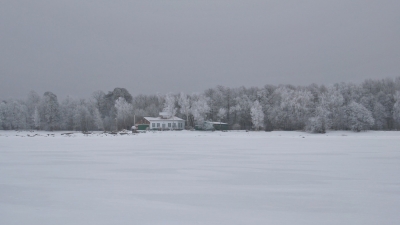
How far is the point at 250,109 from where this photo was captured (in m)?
79.0

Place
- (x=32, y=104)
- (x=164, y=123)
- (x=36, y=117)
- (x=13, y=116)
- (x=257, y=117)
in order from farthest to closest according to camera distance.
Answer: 1. (x=32, y=104)
2. (x=13, y=116)
3. (x=36, y=117)
4. (x=164, y=123)
5. (x=257, y=117)

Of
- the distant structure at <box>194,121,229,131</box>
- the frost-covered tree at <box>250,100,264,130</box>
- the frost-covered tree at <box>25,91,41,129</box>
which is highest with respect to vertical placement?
the frost-covered tree at <box>25,91,41,129</box>

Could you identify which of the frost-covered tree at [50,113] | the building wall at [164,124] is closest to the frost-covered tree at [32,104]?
the frost-covered tree at [50,113]

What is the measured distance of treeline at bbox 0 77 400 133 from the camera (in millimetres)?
66312

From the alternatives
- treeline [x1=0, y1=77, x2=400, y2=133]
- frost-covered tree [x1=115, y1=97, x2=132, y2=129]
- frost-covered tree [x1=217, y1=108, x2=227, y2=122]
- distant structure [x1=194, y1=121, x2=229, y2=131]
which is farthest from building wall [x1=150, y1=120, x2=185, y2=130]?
frost-covered tree [x1=115, y1=97, x2=132, y2=129]

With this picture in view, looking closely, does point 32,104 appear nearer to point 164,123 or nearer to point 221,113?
point 164,123

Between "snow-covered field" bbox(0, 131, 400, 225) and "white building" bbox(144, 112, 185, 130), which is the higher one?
"white building" bbox(144, 112, 185, 130)

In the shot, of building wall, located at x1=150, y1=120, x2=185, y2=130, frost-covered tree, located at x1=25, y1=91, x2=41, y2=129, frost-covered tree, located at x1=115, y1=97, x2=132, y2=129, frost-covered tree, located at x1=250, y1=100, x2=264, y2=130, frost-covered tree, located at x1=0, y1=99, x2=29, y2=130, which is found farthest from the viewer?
frost-covered tree, located at x1=115, y1=97, x2=132, y2=129

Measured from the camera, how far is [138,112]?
281ft

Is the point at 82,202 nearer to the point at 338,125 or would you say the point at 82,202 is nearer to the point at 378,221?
the point at 378,221

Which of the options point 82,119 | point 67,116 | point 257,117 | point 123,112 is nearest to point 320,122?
point 257,117

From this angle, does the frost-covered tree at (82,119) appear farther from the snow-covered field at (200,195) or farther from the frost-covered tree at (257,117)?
the snow-covered field at (200,195)

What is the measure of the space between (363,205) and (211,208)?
334cm

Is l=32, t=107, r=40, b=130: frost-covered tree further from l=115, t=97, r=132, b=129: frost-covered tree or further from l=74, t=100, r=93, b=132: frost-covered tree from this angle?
l=115, t=97, r=132, b=129: frost-covered tree
